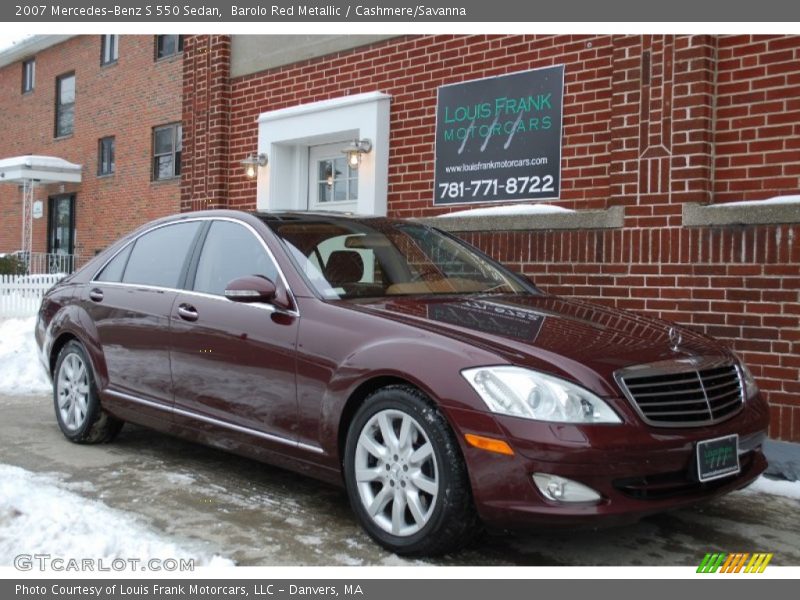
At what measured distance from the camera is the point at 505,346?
365 cm

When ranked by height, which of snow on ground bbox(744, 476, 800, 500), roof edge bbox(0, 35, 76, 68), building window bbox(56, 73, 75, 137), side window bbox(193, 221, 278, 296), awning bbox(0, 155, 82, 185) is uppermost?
roof edge bbox(0, 35, 76, 68)

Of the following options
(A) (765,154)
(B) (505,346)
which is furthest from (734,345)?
(B) (505,346)

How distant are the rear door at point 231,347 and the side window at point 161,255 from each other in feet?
0.69

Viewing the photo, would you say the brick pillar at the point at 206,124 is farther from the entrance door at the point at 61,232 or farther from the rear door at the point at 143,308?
the entrance door at the point at 61,232

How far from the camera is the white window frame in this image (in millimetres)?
8914

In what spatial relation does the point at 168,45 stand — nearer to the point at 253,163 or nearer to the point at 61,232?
the point at 61,232

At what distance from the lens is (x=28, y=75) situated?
26391 mm

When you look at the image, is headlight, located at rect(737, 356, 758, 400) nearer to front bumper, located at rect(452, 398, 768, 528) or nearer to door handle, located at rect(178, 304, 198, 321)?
front bumper, located at rect(452, 398, 768, 528)

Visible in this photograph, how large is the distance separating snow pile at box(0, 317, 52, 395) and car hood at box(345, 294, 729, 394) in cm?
514

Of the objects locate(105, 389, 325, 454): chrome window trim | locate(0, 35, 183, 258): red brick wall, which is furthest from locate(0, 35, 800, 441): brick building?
locate(0, 35, 183, 258): red brick wall

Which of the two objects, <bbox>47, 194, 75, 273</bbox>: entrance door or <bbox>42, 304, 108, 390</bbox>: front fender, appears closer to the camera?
<bbox>42, 304, 108, 390</bbox>: front fender

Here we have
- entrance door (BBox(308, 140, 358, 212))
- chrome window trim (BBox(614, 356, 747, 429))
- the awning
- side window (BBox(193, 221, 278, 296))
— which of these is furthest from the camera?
the awning

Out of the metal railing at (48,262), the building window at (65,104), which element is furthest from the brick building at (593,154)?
the building window at (65,104)

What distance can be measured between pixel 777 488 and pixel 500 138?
3.98 m
